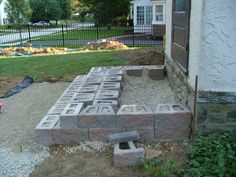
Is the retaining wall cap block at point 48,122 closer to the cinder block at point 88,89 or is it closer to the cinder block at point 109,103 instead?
the cinder block at point 109,103

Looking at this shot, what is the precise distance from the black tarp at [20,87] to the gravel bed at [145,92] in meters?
2.54

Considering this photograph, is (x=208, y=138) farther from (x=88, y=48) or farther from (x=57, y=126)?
(x=88, y=48)

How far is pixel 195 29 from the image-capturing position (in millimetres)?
3732

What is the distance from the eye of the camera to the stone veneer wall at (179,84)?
13.3ft

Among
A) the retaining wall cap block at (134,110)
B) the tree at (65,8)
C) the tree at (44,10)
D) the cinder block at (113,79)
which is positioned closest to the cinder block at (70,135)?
the retaining wall cap block at (134,110)

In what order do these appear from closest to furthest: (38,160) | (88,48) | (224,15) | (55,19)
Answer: (224,15), (38,160), (88,48), (55,19)

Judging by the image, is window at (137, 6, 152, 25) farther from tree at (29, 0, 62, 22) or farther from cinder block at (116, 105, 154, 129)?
cinder block at (116, 105, 154, 129)

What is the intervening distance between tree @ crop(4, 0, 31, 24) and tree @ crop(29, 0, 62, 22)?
4.33m

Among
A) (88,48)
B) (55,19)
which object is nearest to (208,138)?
(88,48)

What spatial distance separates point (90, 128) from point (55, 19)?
128 feet

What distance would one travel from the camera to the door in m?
4.20

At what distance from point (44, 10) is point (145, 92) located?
124 feet

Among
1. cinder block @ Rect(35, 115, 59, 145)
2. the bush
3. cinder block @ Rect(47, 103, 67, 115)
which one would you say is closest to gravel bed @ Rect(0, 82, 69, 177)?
cinder block @ Rect(35, 115, 59, 145)

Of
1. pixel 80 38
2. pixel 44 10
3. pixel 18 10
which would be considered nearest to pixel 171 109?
pixel 80 38
